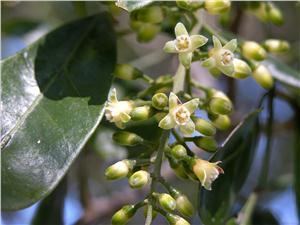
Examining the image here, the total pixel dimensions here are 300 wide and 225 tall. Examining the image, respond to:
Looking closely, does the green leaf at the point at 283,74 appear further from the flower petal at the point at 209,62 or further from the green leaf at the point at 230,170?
the flower petal at the point at 209,62

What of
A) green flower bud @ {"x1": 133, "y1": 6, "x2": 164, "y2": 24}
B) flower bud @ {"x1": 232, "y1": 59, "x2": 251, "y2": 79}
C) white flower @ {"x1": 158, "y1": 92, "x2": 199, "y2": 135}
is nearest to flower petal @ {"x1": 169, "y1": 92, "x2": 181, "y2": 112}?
white flower @ {"x1": 158, "y1": 92, "x2": 199, "y2": 135}

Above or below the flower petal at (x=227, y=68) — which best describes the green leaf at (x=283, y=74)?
below

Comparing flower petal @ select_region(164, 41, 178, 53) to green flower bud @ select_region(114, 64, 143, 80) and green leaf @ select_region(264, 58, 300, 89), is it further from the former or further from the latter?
green leaf @ select_region(264, 58, 300, 89)

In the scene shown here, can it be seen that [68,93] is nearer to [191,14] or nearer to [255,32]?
[191,14]

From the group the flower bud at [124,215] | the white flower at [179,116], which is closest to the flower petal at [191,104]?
the white flower at [179,116]

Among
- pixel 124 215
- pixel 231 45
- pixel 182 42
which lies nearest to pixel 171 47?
pixel 182 42

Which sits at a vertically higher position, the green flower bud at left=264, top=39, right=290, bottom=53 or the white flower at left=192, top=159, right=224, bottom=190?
the white flower at left=192, top=159, right=224, bottom=190

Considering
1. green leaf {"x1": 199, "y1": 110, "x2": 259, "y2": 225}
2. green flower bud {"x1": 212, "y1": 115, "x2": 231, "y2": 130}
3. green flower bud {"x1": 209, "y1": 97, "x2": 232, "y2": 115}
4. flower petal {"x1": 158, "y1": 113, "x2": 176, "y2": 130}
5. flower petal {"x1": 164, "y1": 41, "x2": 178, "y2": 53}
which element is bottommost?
green leaf {"x1": 199, "y1": 110, "x2": 259, "y2": 225}
